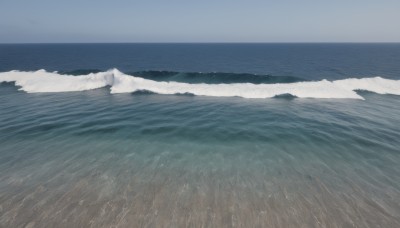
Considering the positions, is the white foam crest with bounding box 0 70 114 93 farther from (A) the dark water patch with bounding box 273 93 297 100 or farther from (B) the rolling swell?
(A) the dark water patch with bounding box 273 93 297 100

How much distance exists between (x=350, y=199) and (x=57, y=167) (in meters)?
11.8

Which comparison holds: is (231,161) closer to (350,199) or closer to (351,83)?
(350,199)

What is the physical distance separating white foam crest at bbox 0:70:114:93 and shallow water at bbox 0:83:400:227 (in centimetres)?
834

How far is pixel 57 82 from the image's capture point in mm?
26578

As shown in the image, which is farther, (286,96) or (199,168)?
(286,96)

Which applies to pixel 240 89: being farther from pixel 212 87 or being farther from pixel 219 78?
pixel 219 78

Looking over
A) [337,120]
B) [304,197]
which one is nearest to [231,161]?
[304,197]

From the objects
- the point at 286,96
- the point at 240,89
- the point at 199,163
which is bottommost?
the point at 199,163

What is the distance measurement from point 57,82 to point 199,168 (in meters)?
25.9

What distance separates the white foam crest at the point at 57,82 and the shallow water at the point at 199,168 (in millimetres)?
8343

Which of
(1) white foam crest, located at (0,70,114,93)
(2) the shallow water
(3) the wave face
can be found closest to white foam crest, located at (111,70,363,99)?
(3) the wave face

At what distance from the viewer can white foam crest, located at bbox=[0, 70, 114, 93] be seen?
24.8 m

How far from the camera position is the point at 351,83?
2616cm

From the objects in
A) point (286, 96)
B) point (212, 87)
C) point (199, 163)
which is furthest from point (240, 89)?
point (199, 163)
